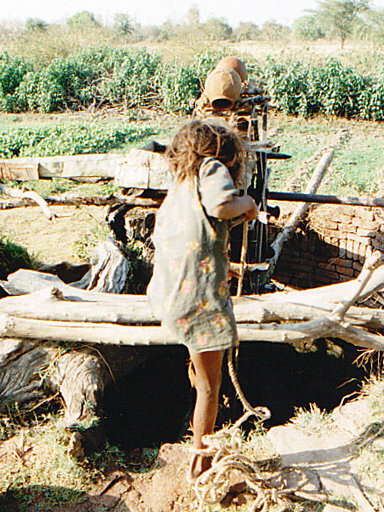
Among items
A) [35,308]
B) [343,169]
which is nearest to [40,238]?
[35,308]

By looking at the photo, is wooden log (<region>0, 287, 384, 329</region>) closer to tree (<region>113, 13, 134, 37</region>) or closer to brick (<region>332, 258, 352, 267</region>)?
brick (<region>332, 258, 352, 267</region>)

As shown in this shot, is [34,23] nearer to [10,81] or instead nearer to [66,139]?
[10,81]

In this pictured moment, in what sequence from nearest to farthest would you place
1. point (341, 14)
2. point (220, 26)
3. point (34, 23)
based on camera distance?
point (341, 14) → point (34, 23) → point (220, 26)

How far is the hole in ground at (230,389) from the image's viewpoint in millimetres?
4117

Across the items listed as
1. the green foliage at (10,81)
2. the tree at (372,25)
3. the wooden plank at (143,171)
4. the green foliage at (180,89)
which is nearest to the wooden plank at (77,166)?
the wooden plank at (143,171)

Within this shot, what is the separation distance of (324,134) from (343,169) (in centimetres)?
415

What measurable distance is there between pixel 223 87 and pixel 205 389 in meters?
2.94

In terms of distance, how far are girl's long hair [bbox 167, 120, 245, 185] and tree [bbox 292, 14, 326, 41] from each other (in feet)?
112

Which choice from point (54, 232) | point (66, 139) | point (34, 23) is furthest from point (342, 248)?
point (34, 23)

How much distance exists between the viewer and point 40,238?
25.1 feet

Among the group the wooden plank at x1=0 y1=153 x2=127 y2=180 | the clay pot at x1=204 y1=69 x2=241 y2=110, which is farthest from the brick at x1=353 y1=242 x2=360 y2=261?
the wooden plank at x1=0 y1=153 x2=127 y2=180

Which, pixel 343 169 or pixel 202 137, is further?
pixel 343 169

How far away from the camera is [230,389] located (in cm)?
439

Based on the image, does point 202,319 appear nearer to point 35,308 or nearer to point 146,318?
point 146,318
